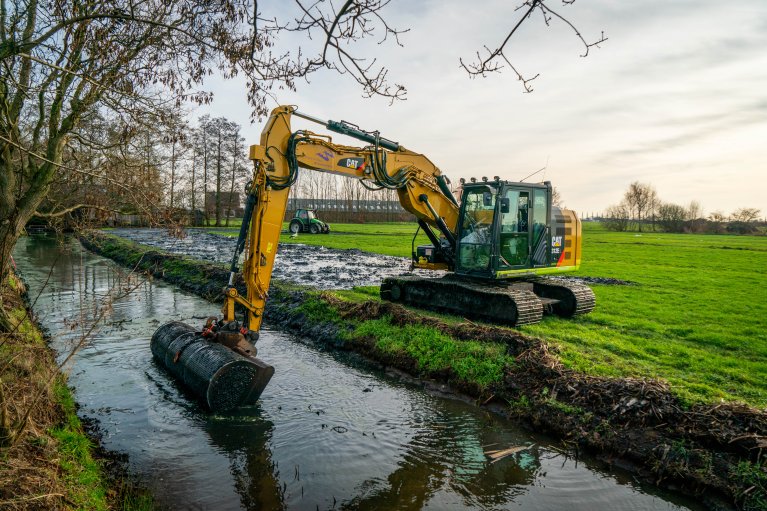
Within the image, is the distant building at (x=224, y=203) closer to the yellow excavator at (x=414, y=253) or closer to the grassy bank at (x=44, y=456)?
the yellow excavator at (x=414, y=253)

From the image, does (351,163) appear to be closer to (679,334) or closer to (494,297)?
(494,297)

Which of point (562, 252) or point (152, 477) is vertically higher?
point (562, 252)

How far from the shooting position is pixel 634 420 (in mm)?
6629

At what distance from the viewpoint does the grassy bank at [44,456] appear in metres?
4.11

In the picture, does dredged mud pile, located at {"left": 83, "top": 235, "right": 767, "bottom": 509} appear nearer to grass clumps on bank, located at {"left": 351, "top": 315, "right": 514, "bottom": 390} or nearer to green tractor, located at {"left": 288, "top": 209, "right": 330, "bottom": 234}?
grass clumps on bank, located at {"left": 351, "top": 315, "right": 514, "bottom": 390}

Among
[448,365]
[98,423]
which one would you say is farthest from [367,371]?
[98,423]

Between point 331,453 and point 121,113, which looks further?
point 121,113

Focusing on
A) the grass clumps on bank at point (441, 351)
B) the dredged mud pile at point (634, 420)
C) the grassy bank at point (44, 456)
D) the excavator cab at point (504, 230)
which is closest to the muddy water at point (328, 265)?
the excavator cab at point (504, 230)

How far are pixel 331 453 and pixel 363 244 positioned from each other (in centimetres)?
2804

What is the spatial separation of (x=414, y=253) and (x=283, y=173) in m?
5.61

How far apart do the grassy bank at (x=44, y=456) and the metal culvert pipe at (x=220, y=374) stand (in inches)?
57.5

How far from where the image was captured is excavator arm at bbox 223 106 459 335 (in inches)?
329

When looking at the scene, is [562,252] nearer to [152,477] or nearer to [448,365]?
[448,365]

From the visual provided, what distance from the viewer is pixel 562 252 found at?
12992mm
